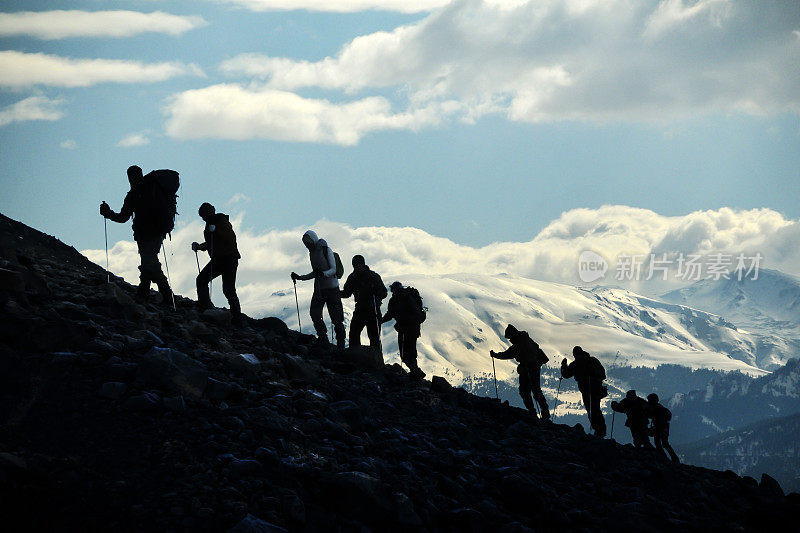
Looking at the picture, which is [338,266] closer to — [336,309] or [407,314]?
[336,309]

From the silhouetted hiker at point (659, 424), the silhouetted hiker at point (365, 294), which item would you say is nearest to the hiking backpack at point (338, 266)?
the silhouetted hiker at point (365, 294)

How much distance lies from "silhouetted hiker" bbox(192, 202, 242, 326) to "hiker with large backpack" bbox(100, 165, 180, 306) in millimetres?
1039

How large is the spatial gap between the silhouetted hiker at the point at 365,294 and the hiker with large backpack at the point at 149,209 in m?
6.33

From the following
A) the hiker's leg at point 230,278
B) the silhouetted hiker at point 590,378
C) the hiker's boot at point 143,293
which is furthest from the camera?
the silhouetted hiker at point 590,378

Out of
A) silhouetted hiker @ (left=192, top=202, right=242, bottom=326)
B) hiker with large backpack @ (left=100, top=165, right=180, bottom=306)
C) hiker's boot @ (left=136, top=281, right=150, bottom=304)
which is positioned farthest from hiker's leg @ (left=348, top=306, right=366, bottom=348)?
hiker with large backpack @ (left=100, top=165, right=180, bottom=306)

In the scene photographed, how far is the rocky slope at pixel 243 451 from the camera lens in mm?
9367

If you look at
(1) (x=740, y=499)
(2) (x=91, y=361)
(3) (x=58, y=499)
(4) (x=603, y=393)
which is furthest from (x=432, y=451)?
(4) (x=603, y=393)

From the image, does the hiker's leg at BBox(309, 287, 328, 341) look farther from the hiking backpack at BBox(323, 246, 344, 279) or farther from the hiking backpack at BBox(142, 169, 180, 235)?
the hiking backpack at BBox(142, 169, 180, 235)

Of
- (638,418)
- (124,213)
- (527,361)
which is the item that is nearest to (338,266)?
(124,213)

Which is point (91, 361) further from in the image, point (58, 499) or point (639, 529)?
point (639, 529)

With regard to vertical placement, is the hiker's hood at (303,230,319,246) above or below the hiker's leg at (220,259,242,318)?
above

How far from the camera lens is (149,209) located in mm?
17250

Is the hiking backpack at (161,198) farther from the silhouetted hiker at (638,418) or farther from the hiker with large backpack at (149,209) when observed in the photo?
the silhouetted hiker at (638,418)

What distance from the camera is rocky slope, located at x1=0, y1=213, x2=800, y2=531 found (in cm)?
937
